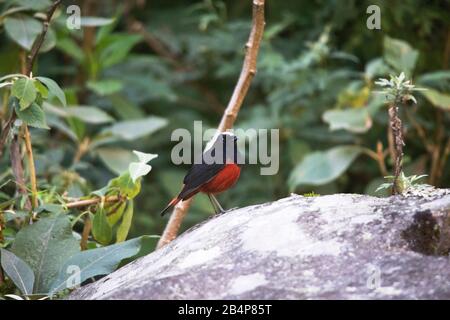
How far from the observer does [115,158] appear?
4.45 m

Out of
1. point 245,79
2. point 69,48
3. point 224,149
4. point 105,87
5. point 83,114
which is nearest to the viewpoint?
point 245,79

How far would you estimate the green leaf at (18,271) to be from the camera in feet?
7.87

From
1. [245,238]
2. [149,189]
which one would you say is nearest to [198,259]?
[245,238]

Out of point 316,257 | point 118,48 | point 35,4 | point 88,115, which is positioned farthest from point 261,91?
point 316,257

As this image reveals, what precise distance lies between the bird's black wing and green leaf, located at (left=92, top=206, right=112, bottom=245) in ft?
1.32

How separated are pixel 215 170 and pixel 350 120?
139cm

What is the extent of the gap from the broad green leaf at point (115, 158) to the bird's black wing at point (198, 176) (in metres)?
1.34

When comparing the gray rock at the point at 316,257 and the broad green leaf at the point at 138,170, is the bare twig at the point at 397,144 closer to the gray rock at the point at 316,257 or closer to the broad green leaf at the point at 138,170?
the gray rock at the point at 316,257

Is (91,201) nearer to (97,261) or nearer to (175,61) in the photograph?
(97,261)

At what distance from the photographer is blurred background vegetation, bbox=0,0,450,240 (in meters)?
4.36

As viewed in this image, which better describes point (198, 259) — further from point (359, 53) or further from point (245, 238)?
point (359, 53)

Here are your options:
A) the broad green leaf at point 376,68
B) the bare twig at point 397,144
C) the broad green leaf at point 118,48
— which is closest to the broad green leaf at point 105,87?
the broad green leaf at point 118,48

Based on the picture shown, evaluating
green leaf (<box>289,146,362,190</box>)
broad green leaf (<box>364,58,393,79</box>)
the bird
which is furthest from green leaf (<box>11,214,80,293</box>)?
broad green leaf (<box>364,58,393,79</box>)
